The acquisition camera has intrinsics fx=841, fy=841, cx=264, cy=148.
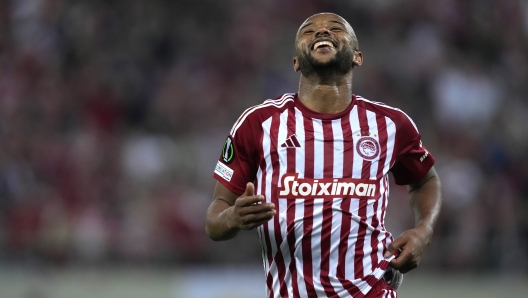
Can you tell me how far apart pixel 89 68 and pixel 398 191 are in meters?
4.57

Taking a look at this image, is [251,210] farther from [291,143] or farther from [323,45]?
[323,45]

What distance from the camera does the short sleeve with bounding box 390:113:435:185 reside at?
13.8ft

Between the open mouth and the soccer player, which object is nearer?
the soccer player

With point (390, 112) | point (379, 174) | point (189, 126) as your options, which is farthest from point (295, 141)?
point (189, 126)

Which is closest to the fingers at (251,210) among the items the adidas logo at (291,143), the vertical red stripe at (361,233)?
the adidas logo at (291,143)

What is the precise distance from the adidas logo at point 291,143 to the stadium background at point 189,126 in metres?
5.19

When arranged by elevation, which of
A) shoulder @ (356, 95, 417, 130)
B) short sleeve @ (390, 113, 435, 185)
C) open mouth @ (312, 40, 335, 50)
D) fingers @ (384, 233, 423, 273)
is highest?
open mouth @ (312, 40, 335, 50)

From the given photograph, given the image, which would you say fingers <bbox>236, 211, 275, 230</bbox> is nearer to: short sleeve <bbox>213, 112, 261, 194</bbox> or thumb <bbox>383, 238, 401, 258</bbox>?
short sleeve <bbox>213, 112, 261, 194</bbox>

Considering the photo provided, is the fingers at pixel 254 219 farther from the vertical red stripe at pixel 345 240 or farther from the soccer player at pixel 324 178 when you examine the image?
the vertical red stripe at pixel 345 240

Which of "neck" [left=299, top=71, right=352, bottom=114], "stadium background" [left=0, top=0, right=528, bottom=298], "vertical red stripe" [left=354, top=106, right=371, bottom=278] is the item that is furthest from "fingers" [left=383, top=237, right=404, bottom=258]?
"stadium background" [left=0, top=0, right=528, bottom=298]

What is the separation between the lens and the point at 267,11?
12.8 metres

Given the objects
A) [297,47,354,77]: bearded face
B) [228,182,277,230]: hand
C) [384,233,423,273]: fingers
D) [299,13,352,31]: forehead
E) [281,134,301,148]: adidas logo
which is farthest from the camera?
[299,13,352,31]: forehead

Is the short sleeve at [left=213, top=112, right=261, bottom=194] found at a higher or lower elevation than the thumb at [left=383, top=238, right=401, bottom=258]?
higher

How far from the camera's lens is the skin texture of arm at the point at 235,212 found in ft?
11.4
